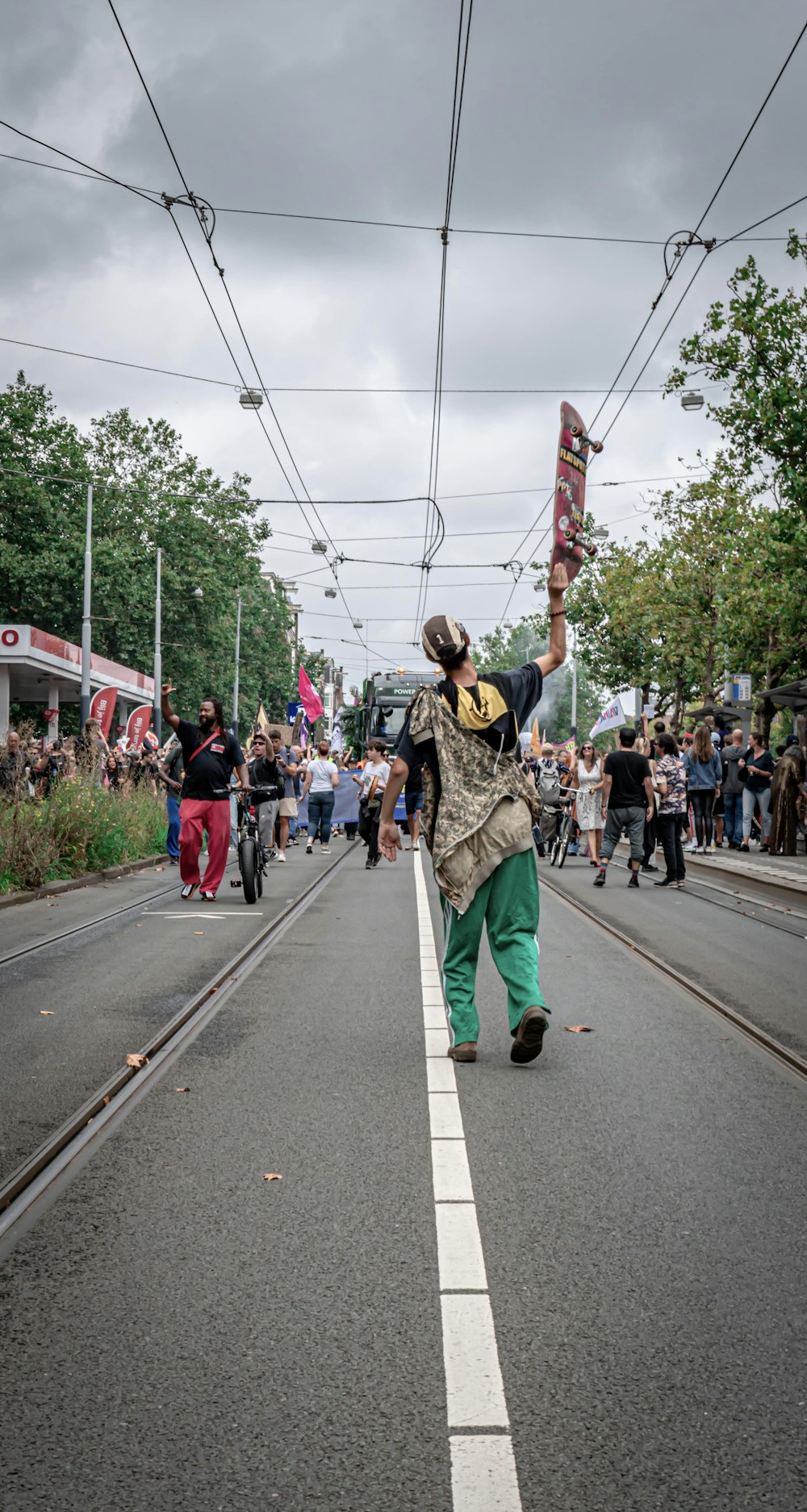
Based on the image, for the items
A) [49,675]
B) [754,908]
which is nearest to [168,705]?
[754,908]

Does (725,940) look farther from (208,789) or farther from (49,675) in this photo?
(49,675)

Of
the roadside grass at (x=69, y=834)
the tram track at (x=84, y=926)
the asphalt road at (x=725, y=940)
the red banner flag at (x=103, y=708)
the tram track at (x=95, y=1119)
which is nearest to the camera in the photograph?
the tram track at (x=95, y=1119)

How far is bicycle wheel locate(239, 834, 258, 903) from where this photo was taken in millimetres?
14391

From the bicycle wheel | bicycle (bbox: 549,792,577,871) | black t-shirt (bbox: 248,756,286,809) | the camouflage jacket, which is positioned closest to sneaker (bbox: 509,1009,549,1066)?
the camouflage jacket

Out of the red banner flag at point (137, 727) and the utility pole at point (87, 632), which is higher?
the utility pole at point (87, 632)

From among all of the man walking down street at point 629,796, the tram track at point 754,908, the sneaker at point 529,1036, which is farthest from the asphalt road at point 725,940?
the sneaker at point 529,1036

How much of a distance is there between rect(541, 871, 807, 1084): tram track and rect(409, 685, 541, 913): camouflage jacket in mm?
1512

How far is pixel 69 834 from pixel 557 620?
11611 millimetres

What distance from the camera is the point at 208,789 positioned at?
14297mm

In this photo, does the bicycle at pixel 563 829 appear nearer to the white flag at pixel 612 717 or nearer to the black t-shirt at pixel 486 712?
the white flag at pixel 612 717

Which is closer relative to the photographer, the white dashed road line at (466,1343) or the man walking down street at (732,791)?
the white dashed road line at (466,1343)

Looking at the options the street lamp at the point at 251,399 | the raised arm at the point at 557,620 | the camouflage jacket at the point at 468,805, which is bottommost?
the camouflage jacket at the point at 468,805

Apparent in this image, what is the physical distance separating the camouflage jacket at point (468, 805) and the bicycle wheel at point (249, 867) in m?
7.85

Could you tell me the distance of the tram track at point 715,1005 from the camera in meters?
6.81
